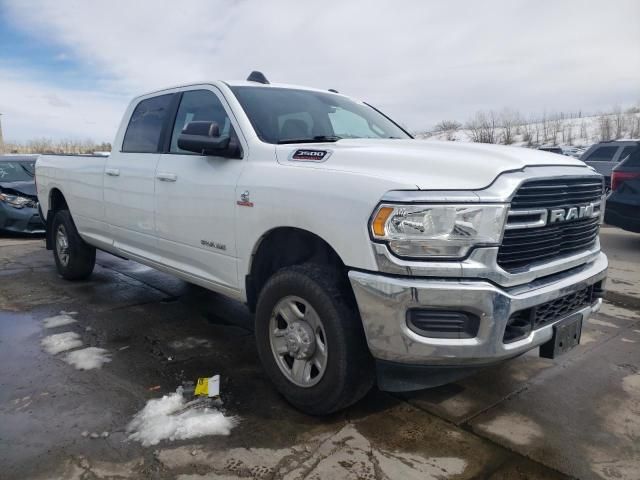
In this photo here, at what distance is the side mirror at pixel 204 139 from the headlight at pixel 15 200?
787 cm

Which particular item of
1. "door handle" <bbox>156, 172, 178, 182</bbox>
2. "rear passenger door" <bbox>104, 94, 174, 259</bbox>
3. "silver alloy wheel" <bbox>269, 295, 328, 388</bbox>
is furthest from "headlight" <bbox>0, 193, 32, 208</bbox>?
"silver alloy wheel" <bbox>269, 295, 328, 388</bbox>

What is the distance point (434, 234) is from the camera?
2391 millimetres

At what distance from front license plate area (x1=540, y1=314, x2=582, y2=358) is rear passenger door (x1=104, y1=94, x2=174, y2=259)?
9.87ft

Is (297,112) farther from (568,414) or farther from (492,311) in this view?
(568,414)

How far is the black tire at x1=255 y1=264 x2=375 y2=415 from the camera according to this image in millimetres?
2674

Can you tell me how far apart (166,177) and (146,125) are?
94 cm

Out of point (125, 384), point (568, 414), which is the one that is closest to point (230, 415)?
point (125, 384)

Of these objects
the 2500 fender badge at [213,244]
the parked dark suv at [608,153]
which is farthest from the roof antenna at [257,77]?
the parked dark suv at [608,153]

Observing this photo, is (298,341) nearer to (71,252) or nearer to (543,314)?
(543,314)

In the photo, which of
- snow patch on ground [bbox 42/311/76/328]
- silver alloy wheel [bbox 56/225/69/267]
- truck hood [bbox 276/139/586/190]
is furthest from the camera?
silver alloy wheel [bbox 56/225/69/267]

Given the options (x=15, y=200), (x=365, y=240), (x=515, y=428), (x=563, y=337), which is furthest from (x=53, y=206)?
(x=563, y=337)

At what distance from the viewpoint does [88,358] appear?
12.6ft

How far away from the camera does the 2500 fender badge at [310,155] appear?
297cm

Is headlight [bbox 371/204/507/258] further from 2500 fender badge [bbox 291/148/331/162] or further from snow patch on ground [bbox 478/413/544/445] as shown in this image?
snow patch on ground [bbox 478/413/544/445]
